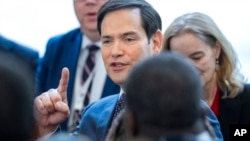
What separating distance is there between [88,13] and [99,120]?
1323 mm

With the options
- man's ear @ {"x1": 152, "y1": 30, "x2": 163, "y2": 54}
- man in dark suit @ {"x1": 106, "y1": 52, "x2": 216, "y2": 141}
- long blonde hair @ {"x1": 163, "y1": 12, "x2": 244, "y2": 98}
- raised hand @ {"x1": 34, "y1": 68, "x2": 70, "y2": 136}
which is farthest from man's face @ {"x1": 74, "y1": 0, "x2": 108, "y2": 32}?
man in dark suit @ {"x1": 106, "y1": 52, "x2": 216, "y2": 141}

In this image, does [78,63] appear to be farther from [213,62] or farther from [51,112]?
[51,112]

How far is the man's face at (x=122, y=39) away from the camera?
2531 millimetres

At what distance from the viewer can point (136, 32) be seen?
2.57 m

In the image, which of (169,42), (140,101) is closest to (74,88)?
(169,42)

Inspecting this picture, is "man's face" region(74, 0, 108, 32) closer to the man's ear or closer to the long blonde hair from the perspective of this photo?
the long blonde hair

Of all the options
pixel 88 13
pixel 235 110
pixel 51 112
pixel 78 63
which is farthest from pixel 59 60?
pixel 51 112

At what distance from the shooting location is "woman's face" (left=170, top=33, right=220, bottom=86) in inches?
123

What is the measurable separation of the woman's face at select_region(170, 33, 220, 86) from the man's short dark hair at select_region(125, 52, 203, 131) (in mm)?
1594

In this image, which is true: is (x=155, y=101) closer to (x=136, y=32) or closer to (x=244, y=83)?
(x=136, y=32)

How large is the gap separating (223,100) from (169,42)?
0.33m

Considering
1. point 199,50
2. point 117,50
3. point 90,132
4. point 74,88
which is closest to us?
point 90,132

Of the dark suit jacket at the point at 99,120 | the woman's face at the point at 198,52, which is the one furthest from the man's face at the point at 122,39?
the woman's face at the point at 198,52

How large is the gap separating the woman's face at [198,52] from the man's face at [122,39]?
0.56m
